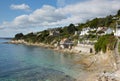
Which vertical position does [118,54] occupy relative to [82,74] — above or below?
above

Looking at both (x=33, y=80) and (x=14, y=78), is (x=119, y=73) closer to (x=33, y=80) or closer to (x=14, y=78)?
(x=33, y=80)

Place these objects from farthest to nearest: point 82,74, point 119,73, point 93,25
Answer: point 93,25 < point 82,74 < point 119,73

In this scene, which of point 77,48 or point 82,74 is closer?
point 82,74

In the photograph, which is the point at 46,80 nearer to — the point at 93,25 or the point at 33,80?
the point at 33,80

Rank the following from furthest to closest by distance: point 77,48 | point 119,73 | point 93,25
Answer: point 93,25 < point 77,48 < point 119,73

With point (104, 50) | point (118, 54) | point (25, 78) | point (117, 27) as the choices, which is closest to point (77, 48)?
point (117, 27)

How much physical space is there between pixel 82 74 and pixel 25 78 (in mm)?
9485

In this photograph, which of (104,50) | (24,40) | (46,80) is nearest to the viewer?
(46,80)

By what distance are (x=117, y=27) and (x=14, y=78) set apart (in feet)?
142

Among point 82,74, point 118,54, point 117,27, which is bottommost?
point 82,74

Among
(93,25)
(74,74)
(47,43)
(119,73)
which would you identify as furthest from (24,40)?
(119,73)

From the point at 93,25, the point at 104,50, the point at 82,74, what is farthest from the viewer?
the point at 93,25

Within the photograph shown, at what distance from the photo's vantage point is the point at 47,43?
11756cm

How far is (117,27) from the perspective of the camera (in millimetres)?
67688
